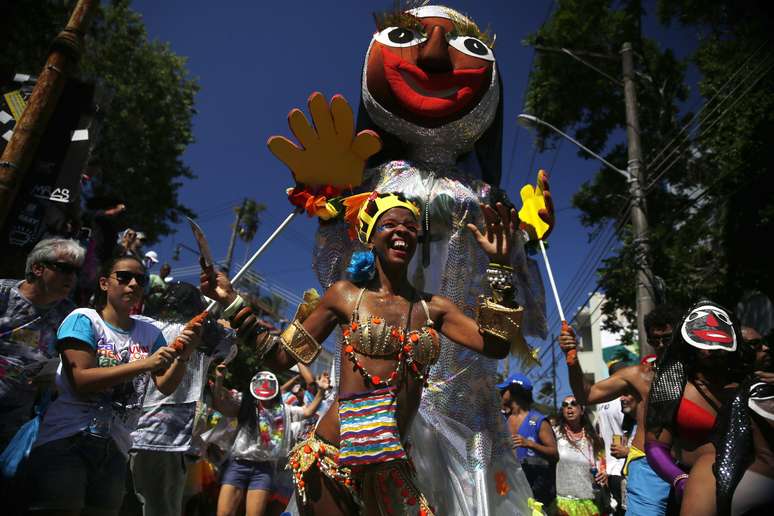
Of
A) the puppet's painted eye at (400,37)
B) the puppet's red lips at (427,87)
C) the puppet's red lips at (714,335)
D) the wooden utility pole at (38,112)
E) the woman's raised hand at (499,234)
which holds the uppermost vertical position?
the puppet's painted eye at (400,37)

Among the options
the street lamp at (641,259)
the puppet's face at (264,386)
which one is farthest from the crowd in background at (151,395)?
the street lamp at (641,259)

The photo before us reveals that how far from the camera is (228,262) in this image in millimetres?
23750

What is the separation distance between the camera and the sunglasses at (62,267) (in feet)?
10.3

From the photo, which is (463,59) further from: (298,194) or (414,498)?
(414,498)

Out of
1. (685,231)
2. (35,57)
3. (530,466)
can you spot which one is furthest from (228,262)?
(530,466)

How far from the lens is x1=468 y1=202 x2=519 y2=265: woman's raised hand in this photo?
294 centimetres

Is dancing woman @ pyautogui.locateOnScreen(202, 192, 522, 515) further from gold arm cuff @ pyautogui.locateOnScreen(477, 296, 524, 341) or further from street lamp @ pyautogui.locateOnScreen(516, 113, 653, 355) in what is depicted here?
street lamp @ pyautogui.locateOnScreen(516, 113, 653, 355)

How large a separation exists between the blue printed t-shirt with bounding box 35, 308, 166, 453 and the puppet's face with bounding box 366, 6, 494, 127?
224cm

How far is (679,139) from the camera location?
11328 millimetres

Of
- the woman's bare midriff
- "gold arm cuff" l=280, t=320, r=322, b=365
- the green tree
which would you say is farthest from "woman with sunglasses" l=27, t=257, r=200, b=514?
the green tree

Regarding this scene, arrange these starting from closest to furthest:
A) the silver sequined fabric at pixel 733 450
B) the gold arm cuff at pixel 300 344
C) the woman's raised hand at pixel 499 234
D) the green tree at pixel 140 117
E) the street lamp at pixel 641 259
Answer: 1. the silver sequined fabric at pixel 733 450
2. the gold arm cuff at pixel 300 344
3. the woman's raised hand at pixel 499 234
4. the street lamp at pixel 641 259
5. the green tree at pixel 140 117

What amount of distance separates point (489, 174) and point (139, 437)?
3.17 meters

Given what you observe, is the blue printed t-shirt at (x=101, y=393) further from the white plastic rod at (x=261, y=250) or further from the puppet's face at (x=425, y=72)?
the puppet's face at (x=425, y=72)

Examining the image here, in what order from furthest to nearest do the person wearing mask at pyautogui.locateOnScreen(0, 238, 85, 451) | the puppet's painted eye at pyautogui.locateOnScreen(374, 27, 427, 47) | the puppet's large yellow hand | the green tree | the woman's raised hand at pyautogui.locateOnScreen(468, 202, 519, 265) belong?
1. the green tree
2. the puppet's painted eye at pyautogui.locateOnScreen(374, 27, 427, 47)
3. the puppet's large yellow hand
4. the person wearing mask at pyautogui.locateOnScreen(0, 238, 85, 451)
5. the woman's raised hand at pyautogui.locateOnScreen(468, 202, 519, 265)
